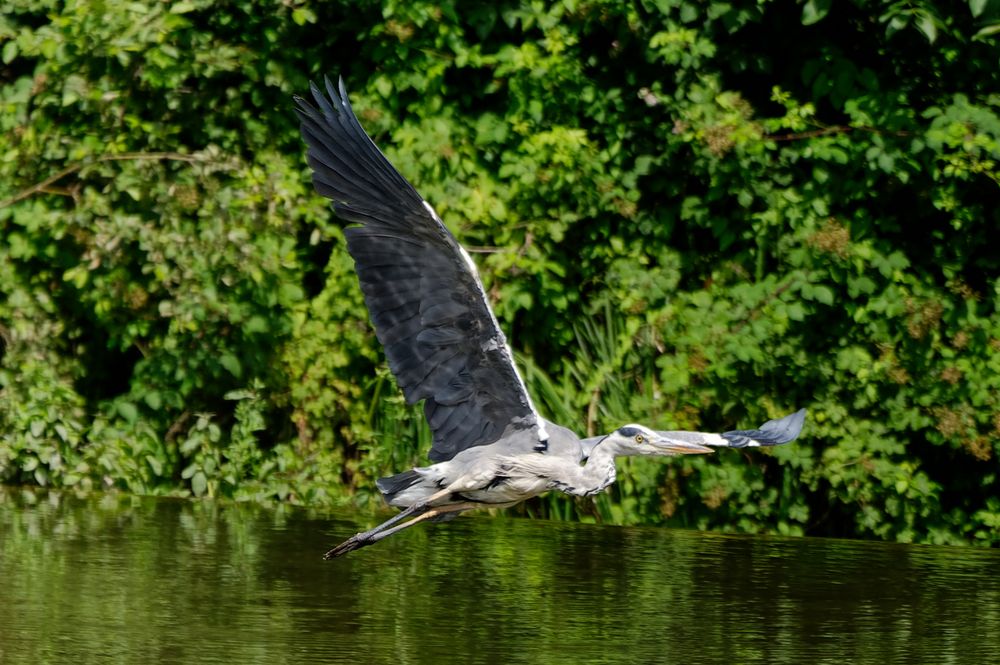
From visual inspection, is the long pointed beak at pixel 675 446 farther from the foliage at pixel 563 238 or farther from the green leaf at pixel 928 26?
the green leaf at pixel 928 26

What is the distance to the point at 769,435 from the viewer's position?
5.04m

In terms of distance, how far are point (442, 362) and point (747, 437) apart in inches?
42.0

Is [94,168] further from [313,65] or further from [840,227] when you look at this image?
[840,227]

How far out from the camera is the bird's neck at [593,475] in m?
4.82

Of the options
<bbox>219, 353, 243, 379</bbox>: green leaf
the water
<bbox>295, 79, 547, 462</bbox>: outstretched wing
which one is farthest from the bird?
<bbox>219, 353, 243, 379</bbox>: green leaf

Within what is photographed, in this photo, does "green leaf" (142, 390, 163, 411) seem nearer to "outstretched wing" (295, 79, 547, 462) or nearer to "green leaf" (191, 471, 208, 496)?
"green leaf" (191, 471, 208, 496)

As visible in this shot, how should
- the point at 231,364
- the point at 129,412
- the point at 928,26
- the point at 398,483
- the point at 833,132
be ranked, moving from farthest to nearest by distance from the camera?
1. the point at 129,412
2. the point at 231,364
3. the point at 833,132
4. the point at 928,26
5. the point at 398,483

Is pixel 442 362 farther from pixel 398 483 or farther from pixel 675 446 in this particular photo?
pixel 675 446

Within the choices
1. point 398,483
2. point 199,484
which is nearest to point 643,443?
point 398,483

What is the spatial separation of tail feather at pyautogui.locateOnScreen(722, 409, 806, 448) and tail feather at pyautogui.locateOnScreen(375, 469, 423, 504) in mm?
1056

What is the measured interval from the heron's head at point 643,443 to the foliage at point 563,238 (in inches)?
81.4

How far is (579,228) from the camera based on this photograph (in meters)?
7.66

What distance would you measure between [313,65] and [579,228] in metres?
1.75

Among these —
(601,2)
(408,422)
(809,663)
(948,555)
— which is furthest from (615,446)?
(601,2)
